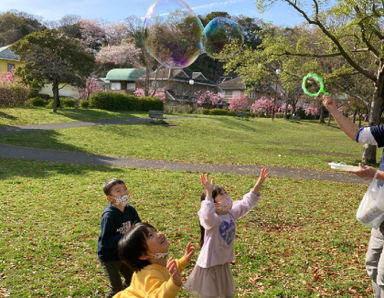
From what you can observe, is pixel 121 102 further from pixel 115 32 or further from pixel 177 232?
pixel 115 32

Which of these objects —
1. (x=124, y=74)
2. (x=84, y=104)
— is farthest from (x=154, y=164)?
(x=124, y=74)

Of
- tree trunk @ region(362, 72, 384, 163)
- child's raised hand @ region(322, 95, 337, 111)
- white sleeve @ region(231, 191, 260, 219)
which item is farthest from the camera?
tree trunk @ region(362, 72, 384, 163)

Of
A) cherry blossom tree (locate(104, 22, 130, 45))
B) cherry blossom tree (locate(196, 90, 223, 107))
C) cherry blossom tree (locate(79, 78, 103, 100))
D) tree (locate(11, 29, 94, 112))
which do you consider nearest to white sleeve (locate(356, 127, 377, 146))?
tree (locate(11, 29, 94, 112))

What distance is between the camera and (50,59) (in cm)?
2852

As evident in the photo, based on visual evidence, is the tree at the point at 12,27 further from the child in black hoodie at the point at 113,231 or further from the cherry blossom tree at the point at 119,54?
the child in black hoodie at the point at 113,231

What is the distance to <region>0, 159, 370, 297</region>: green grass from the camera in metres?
4.94

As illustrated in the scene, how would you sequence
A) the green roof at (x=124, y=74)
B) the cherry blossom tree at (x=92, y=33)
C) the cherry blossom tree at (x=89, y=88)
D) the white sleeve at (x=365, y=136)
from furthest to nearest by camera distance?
1. the cherry blossom tree at (x=92, y=33)
2. the green roof at (x=124, y=74)
3. the cherry blossom tree at (x=89, y=88)
4. the white sleeve at (x=365, y=136)

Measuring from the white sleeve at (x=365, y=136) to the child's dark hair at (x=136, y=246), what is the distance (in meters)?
2.04

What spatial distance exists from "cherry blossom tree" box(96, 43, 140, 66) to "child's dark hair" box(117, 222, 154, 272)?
63.1 metres

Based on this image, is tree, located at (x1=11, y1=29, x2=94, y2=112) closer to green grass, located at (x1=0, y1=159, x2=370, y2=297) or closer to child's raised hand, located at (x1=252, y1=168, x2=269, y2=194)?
green grass, located at (x1=0, y1=159, x2=370, y2=297)

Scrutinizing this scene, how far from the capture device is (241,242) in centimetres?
645

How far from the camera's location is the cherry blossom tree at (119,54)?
208ft

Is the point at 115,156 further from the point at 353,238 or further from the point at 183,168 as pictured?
the point at 353,238

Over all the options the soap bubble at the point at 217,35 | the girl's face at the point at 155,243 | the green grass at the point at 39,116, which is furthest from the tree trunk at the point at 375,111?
the green grass at the point at 39,116
